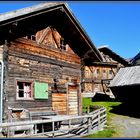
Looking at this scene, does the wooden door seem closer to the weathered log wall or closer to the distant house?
the weathered log wall

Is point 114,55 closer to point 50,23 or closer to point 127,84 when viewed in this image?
point 127,84

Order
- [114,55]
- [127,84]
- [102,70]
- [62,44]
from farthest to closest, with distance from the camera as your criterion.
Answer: [114,55]
[102,70]
[127,84]
[62,44]

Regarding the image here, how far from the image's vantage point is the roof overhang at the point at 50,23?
1577cm

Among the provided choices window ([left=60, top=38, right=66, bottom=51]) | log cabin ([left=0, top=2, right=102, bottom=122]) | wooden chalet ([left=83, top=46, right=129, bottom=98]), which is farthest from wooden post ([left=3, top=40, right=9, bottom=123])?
wooden chalet ([left=83, top=46, right=129, bottom=98])

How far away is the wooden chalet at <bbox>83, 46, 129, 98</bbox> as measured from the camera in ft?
153

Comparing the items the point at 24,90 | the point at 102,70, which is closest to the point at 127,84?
the point at 24,90

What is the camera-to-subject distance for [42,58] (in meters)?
18.4

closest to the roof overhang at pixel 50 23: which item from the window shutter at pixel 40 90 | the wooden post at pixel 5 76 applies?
the wooden post at pixel 5 76

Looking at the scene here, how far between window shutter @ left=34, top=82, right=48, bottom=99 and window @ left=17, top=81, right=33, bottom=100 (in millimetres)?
309

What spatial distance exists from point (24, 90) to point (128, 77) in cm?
1217

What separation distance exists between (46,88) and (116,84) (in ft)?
33.2

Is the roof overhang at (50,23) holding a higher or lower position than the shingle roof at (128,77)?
higher

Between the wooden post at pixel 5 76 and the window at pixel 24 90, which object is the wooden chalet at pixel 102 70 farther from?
the wooden post at pixel 5 76

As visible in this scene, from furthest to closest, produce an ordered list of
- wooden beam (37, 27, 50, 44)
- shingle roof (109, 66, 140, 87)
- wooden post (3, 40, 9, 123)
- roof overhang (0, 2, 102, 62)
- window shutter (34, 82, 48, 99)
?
1. shingle roof (109, 66, 140, 87)
2. wooden beam (37, 27, 50, 44)
3. window shutter (34, 82, 48, 99)
4. roof overhang (0, 2, 102, 62)
5. wooden post (3, 40, 9, 123)
